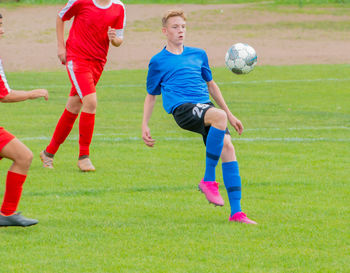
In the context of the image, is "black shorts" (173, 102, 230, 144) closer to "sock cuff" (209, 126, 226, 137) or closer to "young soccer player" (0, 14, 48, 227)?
"sock cuff" (209, 126, 226, 137)

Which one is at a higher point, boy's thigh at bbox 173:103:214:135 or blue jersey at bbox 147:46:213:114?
blue jersey at bbox 147:46:213:114

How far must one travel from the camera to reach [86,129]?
30.1 feet

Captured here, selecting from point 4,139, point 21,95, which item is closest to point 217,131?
point 21,95

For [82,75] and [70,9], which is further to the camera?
[70,9]

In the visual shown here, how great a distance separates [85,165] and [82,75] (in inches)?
38.6

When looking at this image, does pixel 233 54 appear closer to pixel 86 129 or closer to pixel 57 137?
pixel 86 129

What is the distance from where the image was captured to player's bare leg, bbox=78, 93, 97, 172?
9.03 metres

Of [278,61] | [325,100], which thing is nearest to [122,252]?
[325,100]

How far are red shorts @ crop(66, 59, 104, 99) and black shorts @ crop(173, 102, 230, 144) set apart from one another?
2.37m

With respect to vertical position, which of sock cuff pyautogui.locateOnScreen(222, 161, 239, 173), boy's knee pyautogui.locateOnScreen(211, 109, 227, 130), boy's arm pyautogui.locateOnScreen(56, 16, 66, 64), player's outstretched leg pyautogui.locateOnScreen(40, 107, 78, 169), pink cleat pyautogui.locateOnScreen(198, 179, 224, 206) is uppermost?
boy's arm pyautogui.locateOnScreen(56, 16, 66, 64)

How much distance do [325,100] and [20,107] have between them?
19.0 ft

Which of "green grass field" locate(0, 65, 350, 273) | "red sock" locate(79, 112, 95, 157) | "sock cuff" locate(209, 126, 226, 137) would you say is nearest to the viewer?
"green grass field" locate(0, 65, 350, 273)

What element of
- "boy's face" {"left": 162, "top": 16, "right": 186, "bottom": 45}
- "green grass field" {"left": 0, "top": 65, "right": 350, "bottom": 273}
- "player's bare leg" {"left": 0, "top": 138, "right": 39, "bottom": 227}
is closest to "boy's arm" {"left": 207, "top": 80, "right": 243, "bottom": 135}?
"boy's face" {"left": 162, "top": 16, "right": 186, "bottom": 45}

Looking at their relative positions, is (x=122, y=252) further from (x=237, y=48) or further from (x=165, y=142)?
(x=237, y=48)
